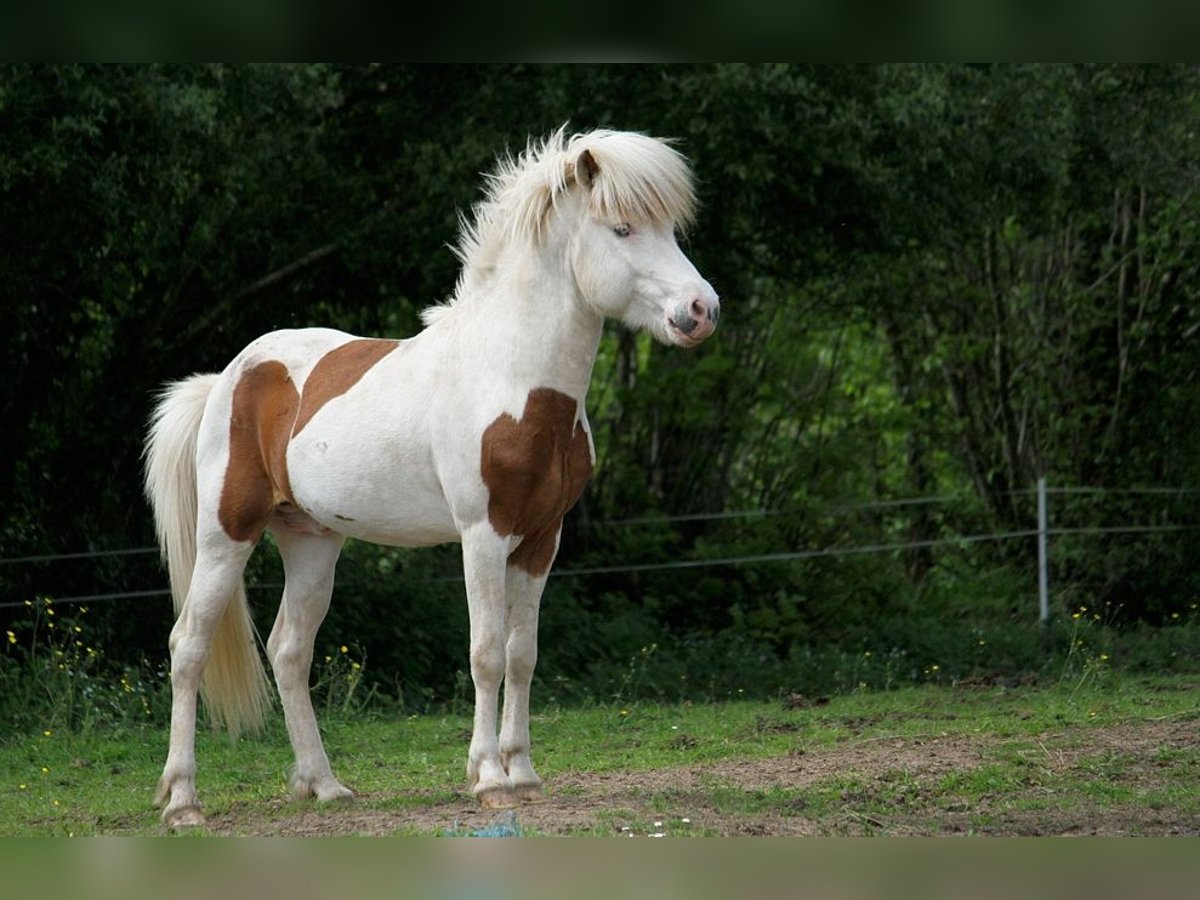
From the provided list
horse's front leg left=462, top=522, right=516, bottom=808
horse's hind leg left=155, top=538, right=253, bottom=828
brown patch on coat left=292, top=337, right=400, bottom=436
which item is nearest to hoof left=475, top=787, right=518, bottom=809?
horse's front leg left=462, top=522, right=516, bottom=808

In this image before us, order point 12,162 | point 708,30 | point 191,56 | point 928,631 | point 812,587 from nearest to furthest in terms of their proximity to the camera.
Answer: point 708,30 → point 191,56 → point 12,162 → point 928,631 → point 812,587

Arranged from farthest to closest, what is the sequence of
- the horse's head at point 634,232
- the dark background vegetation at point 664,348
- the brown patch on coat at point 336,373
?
the dark background vegetation at point 664,348 → the brown patch on coat at point 336,373 → the horse's head at point 634,232

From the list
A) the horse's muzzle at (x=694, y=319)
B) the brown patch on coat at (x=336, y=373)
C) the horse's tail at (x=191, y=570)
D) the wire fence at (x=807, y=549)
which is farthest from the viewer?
the wire fence at (x=807, y=549)

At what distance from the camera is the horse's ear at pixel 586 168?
5480 millimetres

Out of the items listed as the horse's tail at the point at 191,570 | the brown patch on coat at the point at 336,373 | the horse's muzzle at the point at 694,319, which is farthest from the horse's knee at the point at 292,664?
the horse's muzzle at the point at 694,319

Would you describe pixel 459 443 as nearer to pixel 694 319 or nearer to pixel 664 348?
pixel 694 319

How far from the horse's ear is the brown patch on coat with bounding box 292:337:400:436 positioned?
1064 millimetres

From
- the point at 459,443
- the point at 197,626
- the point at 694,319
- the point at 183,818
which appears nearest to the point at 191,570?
the point at 197,626

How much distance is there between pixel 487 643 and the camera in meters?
5.52

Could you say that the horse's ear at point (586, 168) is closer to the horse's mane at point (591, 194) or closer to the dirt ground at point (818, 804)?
the horse's mane at point (591, 194)

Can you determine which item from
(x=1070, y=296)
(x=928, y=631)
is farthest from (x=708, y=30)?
(x=1070, y=296)

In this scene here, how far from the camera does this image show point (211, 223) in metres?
10.8

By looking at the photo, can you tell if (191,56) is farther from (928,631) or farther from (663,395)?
(663,395)

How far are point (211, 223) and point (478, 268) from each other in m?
5.49
